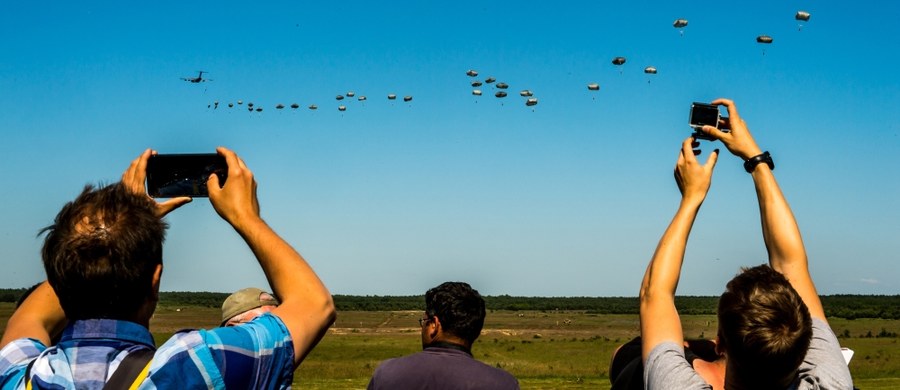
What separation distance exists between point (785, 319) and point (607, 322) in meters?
127

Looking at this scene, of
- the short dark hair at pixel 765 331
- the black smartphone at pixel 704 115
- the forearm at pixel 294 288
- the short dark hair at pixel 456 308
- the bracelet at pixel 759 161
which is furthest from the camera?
the short dark hair at pixel 456 308

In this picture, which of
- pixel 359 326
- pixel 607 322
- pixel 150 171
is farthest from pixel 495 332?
pixel 150 171

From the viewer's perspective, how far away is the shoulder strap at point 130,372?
246cm

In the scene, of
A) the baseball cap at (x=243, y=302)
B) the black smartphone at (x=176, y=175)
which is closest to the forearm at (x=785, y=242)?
the black smartphone at (x=176, y=175)

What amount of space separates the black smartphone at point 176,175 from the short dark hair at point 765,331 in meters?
1.79

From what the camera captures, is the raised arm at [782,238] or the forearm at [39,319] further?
the raised arm at [782,238]

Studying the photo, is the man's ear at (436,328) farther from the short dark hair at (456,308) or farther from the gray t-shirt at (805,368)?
the gray t-shirt at (805,368)

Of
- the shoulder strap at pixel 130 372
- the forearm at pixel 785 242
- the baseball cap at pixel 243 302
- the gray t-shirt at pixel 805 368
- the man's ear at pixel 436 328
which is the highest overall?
the shoulder strap at pixel 130 372

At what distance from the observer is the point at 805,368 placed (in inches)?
125

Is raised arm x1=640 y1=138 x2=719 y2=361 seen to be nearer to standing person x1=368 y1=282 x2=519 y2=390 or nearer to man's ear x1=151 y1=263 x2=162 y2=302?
man's ear x1=151 y1=263 x2=162 y2=302

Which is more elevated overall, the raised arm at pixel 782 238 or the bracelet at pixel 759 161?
the bracelet at pixel 759 161

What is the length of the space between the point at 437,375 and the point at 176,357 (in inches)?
129

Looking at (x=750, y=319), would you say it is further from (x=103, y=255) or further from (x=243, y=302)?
(x=243, y=302)

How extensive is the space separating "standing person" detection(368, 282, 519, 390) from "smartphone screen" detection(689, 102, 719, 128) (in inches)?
83.3
